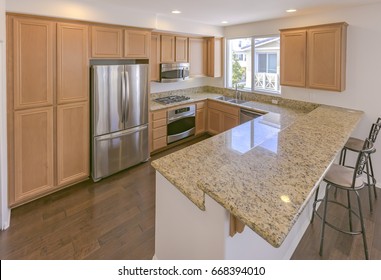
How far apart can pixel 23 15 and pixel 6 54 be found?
0.49 m

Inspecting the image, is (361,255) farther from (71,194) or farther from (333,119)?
(71,194)

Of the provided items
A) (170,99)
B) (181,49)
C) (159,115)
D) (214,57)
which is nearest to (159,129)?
(159,115)

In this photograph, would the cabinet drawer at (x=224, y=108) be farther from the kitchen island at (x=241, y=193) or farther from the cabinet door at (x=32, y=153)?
the cabinet door at (x=32, y=153)

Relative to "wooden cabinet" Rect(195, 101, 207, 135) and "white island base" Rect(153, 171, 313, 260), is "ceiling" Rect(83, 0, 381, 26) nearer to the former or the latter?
"wooden cabinet" Rect(195, 101, 207, 135)

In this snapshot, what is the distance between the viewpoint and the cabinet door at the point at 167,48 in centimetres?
490

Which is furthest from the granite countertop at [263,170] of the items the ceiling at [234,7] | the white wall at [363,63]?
the ceiling at [234,7]

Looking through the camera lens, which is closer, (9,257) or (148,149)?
(9,257)

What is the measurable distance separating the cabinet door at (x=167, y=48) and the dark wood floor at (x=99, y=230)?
2.75 meters

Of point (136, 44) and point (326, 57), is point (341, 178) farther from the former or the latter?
point (136, 44)

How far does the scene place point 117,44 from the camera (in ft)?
12.3

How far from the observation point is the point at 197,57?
5684 millimetres

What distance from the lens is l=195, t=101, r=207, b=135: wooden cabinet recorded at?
5508mm

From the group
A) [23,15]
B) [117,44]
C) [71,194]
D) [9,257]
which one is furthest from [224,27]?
[9,257]

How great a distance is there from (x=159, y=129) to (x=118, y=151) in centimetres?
105
